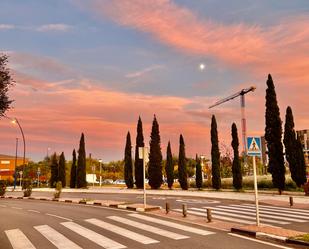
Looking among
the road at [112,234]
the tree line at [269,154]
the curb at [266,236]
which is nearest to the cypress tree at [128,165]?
the tree line at [269,154]

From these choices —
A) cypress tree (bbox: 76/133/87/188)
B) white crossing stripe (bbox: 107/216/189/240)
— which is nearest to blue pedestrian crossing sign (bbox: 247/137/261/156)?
white crossing stripe (bbox: 107/216/189/240)

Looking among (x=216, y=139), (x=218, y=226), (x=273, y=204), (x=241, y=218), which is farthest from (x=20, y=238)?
(x=216, y=139)

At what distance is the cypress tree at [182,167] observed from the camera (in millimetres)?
53219

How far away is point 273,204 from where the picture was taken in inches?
1014

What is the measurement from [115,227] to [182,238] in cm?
359

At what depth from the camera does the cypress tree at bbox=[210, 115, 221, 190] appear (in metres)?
49.2

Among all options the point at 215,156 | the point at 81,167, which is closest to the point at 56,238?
the point at 215,156

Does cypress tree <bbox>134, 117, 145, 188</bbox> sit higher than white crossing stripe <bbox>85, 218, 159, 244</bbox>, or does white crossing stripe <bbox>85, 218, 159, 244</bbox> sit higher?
cypress tree <bbox>134, 117, 145, 188</bbox>

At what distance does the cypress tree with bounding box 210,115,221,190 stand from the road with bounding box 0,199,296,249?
110 feet

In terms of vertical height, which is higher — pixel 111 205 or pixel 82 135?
pixel 82 135

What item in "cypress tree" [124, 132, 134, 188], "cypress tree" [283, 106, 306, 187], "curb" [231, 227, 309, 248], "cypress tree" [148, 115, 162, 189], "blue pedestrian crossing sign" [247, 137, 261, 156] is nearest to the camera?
"curb" [231, 227, 309, 248]

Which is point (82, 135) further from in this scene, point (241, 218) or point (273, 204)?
point (241, 218)

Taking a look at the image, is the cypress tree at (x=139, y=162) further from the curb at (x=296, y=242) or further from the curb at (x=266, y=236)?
the curb at (x=296, y=242)

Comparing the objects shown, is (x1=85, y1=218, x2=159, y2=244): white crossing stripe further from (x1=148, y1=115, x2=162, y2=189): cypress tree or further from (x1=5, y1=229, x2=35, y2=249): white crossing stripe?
(x1=148, y1=115, x2=162, y2=189): cypress tree
